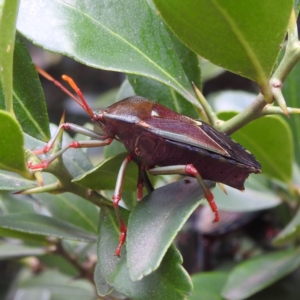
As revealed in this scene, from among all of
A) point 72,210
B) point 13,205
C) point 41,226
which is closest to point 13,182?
point 41,226

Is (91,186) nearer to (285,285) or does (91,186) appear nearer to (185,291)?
(185,291)

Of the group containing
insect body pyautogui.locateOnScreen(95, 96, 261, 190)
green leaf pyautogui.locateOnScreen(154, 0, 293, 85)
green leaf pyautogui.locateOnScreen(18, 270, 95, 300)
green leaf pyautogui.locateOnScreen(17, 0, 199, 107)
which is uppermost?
green leaf pyautogui.locateOnScreen(154, 0, 293, 85)

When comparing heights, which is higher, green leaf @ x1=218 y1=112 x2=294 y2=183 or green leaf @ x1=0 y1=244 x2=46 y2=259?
green leaf @ x1=218 y1=112 x2=294 y2=183

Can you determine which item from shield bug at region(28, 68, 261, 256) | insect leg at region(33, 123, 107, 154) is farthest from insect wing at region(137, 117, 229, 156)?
insect leg at region(33, 123, 107, 154)

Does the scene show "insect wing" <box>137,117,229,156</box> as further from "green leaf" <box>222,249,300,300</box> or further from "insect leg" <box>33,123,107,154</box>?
"green leaf" <box>222,249,300,300</box>

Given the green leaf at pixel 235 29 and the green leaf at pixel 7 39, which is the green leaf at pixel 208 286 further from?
the green leaf at pixel 7 39

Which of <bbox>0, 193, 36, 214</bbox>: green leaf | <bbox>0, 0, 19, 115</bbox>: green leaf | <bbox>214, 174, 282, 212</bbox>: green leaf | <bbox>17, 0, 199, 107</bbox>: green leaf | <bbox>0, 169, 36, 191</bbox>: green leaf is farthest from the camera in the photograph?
<bbox>214, 174, 282, 212</bbox>: green leaf

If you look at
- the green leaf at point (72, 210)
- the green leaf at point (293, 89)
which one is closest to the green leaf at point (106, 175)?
the green leaf at point (72, 210)

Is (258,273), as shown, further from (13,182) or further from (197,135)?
(13,182)
